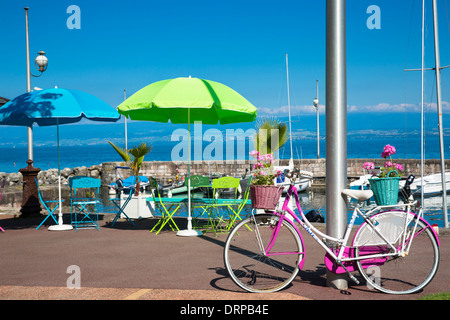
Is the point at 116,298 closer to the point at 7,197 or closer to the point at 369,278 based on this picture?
the point at 369,278

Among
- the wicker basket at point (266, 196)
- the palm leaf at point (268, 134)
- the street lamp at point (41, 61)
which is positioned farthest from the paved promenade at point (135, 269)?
the palm leaf at point (268, 134)

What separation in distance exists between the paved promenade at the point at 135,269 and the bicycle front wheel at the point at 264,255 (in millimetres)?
162

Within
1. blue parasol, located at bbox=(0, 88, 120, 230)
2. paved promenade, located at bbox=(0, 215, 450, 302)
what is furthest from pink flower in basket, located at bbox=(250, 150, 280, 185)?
blue parasol, located at bbox=(0, 88, 120, 230)

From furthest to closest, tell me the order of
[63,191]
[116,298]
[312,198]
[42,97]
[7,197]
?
[312,198], [63,191], [7,197], [42,97], [116,298]

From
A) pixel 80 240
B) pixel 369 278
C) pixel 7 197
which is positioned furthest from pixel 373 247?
pixel 7 197

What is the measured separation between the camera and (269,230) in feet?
17.4

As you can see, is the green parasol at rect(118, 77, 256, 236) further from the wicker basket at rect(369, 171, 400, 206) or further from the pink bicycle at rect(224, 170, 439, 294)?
the pink bicycle at rect(224, 170, 439, 294)

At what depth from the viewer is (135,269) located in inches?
244

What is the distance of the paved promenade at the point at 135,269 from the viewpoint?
190 inches

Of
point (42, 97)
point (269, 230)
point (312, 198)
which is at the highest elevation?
point (42, 97)

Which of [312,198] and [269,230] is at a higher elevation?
[269,230]

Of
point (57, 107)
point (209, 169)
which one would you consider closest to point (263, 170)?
point (57, 107)
